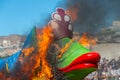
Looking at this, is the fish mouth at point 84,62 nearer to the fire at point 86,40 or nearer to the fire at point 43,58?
the fire at point 43,58

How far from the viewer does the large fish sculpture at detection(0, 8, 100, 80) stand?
1462 centimetres

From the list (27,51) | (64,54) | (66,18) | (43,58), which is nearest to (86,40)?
(66,18)

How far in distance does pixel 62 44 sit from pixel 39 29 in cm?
→ 110

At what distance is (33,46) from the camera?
15023 millimetres

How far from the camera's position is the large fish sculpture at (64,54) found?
1462 cm

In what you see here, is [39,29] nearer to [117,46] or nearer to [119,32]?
[119,32]

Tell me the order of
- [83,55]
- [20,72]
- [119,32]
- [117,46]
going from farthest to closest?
[117,46] < [119,32] < [20,72] < [83,55]

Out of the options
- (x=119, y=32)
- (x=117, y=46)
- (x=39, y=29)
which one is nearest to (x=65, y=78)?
(x=39, y=29)

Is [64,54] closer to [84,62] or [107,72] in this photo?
[84,62]

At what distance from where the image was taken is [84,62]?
48.0 feet

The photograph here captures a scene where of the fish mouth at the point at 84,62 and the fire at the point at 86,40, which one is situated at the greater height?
the fire at the point at 86,40

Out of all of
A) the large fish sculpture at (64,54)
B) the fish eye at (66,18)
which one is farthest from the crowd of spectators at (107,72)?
the large fish sculpture at (64,54)

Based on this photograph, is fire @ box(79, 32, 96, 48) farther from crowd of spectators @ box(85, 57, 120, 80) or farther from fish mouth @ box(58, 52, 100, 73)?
crowd of spectators @ box(85, 57, 120, 80)


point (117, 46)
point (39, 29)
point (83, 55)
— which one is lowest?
point (117, 46)
